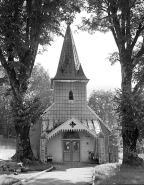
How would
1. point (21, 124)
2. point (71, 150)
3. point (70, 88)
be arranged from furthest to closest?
point (70, 88)
point (71, 150)
point (21, 124)

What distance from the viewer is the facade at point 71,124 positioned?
26.7 meters

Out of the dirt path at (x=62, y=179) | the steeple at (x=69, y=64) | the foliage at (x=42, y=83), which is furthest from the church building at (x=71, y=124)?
the foliage at (x=42, y=83)

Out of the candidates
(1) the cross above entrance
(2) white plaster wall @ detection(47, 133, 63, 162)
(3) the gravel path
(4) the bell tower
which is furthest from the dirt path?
(4) the bell tower

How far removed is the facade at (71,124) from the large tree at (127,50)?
7.64 meters

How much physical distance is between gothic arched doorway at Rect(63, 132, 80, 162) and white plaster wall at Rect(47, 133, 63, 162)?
1.36 ft

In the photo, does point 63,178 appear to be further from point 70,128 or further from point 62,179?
point 70,128

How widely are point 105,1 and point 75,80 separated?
39.8 ft

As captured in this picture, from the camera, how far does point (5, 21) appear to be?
19531mm

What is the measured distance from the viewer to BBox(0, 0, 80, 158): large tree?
19781 millimetres

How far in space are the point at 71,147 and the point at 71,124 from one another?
284 centimetres

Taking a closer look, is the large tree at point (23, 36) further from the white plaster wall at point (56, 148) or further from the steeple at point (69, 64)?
the steeple at point (69, 64)

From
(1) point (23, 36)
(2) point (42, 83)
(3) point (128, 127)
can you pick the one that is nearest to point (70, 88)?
(1) point (23, 36)

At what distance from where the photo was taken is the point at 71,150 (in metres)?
28.0

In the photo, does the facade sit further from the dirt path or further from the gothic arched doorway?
the dirt path
